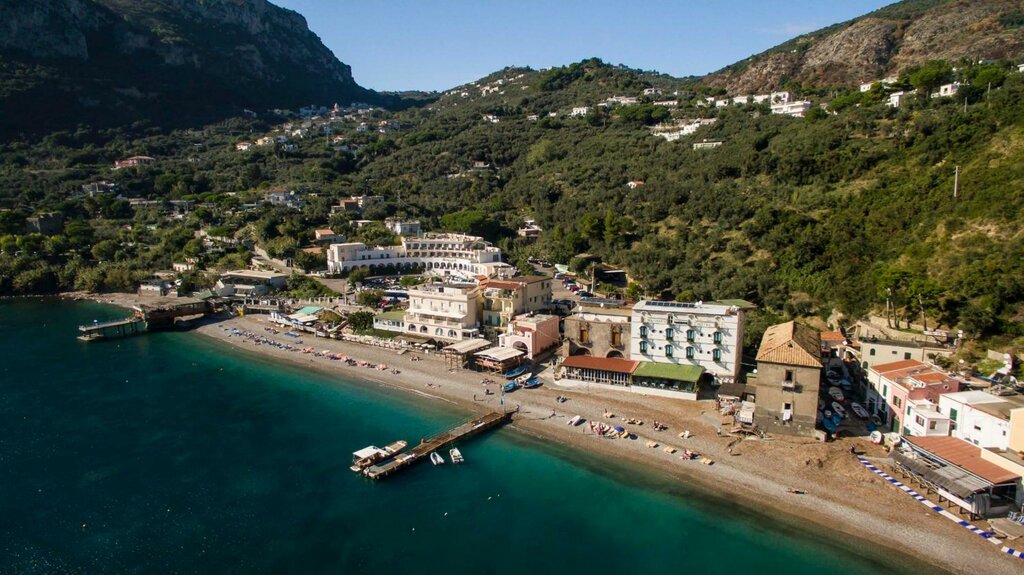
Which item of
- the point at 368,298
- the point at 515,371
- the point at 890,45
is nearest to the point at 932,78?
the point at 890,45

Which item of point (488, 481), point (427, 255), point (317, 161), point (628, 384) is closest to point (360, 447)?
point (488, 481)

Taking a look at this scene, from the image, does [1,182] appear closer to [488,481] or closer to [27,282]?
[27,282]

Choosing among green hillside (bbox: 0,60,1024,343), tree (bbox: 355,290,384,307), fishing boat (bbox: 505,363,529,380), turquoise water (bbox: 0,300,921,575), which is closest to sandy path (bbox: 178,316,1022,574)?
turquoise water (bbox: 0,300,921,575)

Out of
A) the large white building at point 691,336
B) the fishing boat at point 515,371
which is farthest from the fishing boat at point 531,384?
the large white building at point 691,336

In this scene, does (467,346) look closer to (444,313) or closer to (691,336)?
(444,313)

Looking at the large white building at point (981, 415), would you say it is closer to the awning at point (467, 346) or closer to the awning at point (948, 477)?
the awning at point (948, 477)

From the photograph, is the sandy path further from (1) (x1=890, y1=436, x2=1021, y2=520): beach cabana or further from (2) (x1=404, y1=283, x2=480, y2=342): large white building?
(2) (x1=404, y1=283, x2=480, y2=342): large white building
